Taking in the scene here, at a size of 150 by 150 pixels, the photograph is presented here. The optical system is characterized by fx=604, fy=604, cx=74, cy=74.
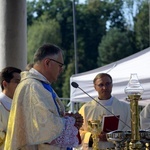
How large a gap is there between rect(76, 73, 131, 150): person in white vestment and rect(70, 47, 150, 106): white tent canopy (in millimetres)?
1201

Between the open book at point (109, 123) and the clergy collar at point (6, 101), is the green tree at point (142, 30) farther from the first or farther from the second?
the clergy collar at point (6, 101)

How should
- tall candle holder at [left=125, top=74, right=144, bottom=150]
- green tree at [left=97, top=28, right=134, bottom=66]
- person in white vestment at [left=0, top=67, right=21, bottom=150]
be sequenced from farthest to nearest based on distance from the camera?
green tree at [left=97, top=28, right=134, bottom=66] → person in white vestment at [left=0, top=67, right=21, bottom=150] → tall candle holder at [left=125, top=74, right=144, bottom=150]

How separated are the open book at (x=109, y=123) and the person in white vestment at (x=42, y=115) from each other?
192 centimetres

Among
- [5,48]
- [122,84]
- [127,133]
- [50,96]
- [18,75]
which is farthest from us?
[122,84]

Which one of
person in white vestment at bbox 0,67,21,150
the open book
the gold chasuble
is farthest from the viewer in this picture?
the open book

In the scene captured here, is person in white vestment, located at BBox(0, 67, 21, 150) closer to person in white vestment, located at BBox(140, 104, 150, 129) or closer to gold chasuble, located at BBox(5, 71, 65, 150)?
gold chasuble, located at BBox(5, 71, 65, 150)

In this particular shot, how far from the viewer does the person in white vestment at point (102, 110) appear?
6.67 meters

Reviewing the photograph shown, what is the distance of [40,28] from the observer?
59594 mm

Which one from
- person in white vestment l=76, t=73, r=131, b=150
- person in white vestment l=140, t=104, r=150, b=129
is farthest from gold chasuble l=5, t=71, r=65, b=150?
person in white vestment l=140, t=104, r=150, b=129

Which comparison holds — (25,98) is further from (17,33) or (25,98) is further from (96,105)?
(17,33)

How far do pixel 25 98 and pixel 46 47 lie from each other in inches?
16.5

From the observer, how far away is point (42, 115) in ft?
14.4

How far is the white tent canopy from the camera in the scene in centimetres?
834

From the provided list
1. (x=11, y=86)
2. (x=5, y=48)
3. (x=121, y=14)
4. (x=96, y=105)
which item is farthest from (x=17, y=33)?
(x=121, y=14)
